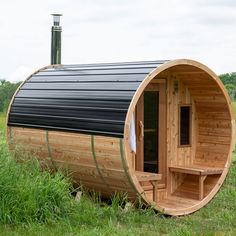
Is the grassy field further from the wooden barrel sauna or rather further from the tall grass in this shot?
the wooden barrel sauna

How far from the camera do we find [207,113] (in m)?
11.6

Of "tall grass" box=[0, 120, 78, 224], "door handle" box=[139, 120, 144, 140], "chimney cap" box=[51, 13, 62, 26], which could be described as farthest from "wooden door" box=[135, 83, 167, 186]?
"chimney cap" box=[51, 13, 62, 26]

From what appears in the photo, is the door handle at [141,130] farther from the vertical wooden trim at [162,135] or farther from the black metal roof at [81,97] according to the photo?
the black metal roof at [81,97]

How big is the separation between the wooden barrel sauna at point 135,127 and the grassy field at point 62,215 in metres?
0.36

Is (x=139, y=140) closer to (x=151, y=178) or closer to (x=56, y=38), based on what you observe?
(x=151, y=178)

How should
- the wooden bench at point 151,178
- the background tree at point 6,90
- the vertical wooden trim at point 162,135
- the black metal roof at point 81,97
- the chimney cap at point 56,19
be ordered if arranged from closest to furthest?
the black metal roof at point 81,97, the wooden bench at point 151,178, the vertical wooden trim at point 162,135, the chimney cap at point 56,19, the background tree at point 6,90

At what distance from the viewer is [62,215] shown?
898 cm

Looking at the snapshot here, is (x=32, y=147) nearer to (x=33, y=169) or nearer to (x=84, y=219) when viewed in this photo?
(x=33, y=169)

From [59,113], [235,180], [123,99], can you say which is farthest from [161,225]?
[235,180]

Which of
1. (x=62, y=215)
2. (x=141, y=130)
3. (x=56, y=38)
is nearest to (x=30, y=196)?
(x=62, y=215)

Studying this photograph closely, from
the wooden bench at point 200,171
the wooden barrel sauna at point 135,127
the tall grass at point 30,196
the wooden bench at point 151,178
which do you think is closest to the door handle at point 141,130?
the wooden barrel sauna at point 135,127

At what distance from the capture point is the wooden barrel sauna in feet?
30.9

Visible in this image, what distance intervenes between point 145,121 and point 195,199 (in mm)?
1635

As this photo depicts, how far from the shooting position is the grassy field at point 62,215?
8469mm
